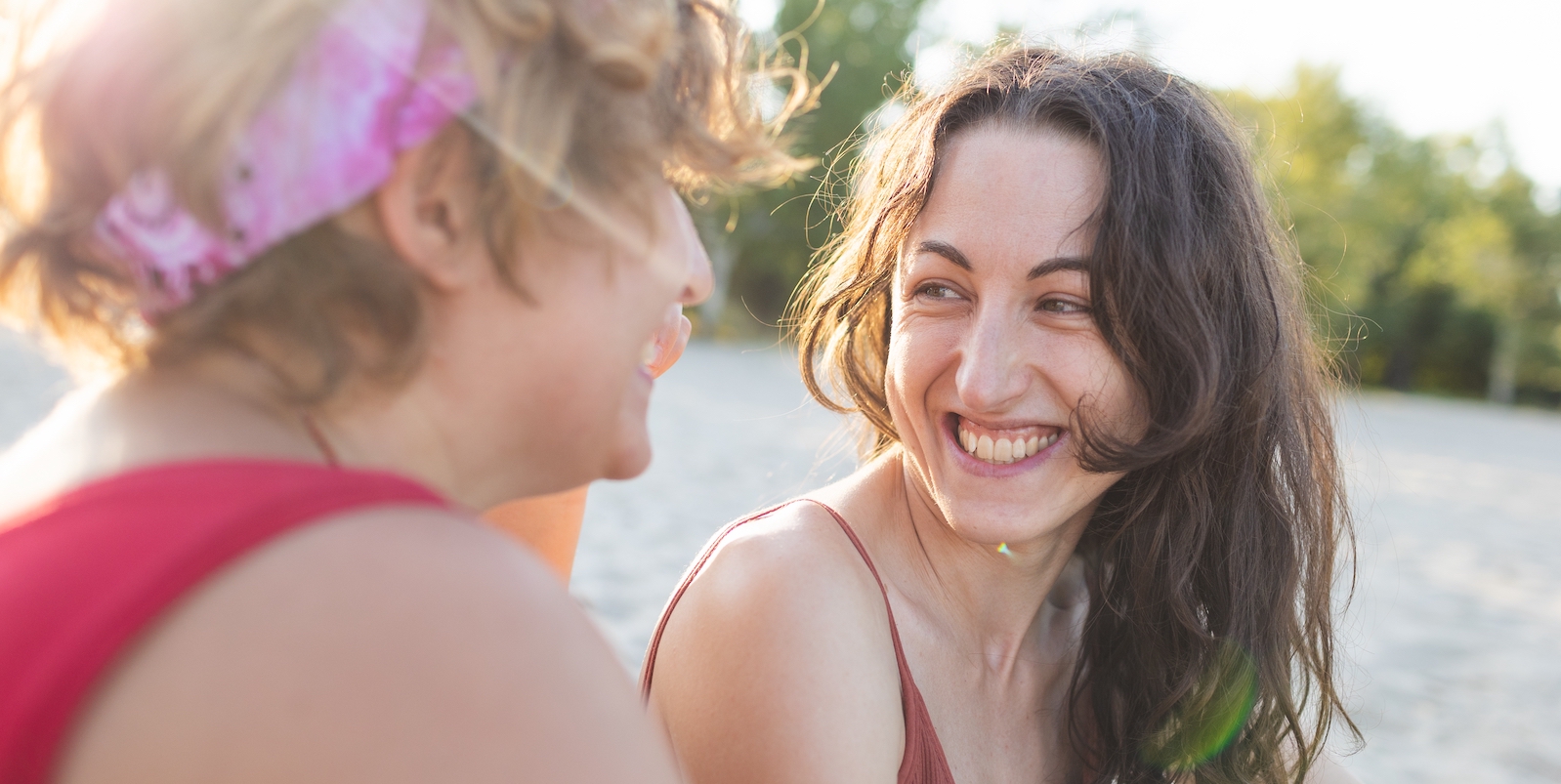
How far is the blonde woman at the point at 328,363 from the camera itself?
27.8 inches

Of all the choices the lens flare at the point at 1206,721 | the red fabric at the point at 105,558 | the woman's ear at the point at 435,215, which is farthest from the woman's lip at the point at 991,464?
the red fabric at the point at 105,558

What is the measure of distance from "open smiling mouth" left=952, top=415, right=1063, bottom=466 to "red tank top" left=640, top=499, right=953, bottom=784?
287mm

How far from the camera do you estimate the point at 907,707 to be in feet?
6.25

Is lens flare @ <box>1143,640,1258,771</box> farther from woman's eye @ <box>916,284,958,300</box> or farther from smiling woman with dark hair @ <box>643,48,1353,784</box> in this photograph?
woman's eye @ <box>916,284,958,300</box>

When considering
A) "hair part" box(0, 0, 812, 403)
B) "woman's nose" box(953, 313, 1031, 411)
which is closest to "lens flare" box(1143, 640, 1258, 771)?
"woman's nose" box(953, 313, 1031, 411)

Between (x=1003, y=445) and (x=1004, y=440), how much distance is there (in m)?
0.01

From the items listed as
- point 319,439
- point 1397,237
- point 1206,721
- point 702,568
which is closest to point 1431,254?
point 1397,237

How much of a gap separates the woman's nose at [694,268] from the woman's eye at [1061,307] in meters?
0.95

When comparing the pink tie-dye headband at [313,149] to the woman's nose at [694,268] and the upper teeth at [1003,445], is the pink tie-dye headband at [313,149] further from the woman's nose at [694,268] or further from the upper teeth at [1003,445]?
the upper teeth at [1003,445]

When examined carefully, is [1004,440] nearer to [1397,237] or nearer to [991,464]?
[991,464]

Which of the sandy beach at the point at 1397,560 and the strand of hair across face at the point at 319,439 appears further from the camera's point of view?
the sandy beach at the point at 1397,560

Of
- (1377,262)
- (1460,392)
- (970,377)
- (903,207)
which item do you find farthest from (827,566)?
(1460,392)

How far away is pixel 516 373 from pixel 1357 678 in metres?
5.60

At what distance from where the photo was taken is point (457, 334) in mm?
980
